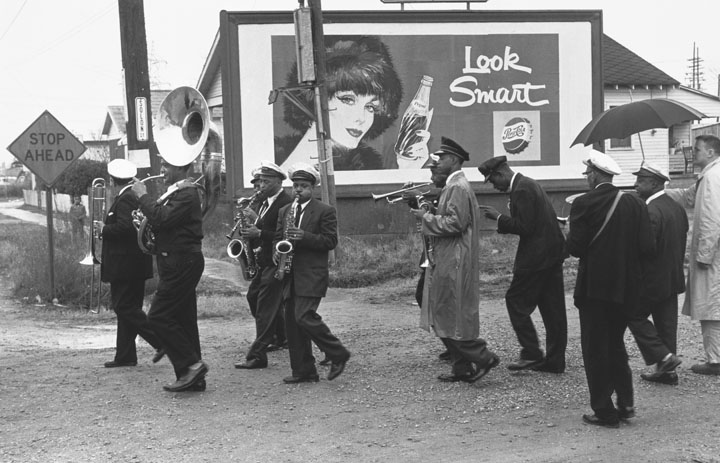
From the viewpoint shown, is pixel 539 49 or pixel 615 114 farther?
pixel 539 49

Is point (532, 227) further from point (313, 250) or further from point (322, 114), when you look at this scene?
point (322, 114)

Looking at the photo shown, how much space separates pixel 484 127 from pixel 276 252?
1363 centimetres

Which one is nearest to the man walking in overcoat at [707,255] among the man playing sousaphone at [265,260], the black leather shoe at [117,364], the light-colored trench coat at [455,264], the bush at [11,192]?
the light-colored trench coat at [455,264]

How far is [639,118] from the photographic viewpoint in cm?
848

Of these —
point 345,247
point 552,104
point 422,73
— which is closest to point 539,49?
point 552,104

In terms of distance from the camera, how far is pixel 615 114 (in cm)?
878

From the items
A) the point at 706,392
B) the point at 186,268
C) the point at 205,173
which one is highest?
the point at 205,173

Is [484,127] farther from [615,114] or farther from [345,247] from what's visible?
[615,114]

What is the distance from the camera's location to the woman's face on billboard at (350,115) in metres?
20.2

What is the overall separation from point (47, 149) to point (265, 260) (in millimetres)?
6970

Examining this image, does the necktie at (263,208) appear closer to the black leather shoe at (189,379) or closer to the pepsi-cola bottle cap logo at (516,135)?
the black leather shoe at (189,379)

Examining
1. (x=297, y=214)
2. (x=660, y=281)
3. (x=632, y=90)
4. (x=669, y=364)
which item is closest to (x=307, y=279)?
(x=297, y=214)

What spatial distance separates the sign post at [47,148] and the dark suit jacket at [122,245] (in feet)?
19.7

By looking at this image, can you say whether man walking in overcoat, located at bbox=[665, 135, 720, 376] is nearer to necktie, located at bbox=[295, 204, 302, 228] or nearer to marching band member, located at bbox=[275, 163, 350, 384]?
marching band member, located at bbox=[275, 163, 350, 384]
